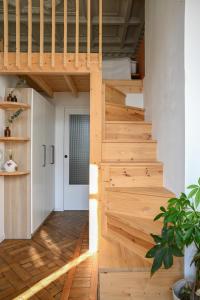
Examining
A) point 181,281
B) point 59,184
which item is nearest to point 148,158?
point 181,281

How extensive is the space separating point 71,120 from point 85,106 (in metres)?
0.38

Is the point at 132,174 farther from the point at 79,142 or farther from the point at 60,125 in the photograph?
the point at 60,125

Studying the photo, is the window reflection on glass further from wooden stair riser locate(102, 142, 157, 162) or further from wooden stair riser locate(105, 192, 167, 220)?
wooden stair riser locate(105, 192, 167, 220)

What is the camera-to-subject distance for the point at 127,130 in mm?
2691

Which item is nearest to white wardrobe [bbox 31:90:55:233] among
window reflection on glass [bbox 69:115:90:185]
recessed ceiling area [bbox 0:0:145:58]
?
window reflection on glass [bbox 69:115:90:185]

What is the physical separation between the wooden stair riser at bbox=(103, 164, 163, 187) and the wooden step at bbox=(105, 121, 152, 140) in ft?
2.05

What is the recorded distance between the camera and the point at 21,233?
2844mm

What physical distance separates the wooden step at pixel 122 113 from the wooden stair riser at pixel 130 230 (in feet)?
4.33

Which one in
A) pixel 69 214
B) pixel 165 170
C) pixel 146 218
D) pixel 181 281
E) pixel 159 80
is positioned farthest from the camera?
pixel 69 214

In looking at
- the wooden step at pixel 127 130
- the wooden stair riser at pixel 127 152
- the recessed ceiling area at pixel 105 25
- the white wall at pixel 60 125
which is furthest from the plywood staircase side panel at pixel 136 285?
the recessed ceiling area at pixel 105 25

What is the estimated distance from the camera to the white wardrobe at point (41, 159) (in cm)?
294

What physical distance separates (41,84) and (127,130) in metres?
Result: 1.55

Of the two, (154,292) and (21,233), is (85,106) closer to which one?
(21,233)

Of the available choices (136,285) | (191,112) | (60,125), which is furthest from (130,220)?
(60,125)
